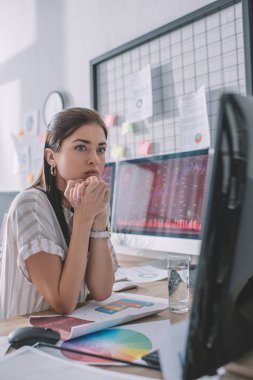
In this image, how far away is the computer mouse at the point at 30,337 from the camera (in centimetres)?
65

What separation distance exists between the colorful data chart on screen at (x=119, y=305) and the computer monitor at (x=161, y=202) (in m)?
0.40

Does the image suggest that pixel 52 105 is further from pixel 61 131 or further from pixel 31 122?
pixel 61 131

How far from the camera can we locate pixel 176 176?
4.78 ft

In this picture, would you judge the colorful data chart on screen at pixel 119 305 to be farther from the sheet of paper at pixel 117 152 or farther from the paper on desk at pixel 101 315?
the sheet of paper at pixel 117 152

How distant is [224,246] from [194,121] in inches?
47.7

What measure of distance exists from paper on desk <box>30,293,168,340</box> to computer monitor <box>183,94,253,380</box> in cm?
31

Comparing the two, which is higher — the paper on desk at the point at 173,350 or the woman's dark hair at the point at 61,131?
the woman's dark hair at the point at 61,131

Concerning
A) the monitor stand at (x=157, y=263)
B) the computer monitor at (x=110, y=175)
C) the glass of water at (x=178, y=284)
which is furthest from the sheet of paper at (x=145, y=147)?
the glass of water at (x=178, y=284)

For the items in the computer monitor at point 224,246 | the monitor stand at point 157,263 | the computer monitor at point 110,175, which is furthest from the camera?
the computer monitor at point 110,175

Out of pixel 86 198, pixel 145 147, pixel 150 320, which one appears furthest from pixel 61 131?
pixel 145 147

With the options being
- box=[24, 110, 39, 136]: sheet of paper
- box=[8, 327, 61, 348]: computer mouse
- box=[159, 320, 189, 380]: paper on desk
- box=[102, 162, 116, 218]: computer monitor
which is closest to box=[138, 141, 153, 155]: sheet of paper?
box=[102, 162, 116, 218]: computer monitor

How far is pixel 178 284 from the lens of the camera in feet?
3.08

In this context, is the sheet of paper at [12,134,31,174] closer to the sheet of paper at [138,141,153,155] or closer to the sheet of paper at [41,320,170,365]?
the sheet of paper at [138,141,153,155]

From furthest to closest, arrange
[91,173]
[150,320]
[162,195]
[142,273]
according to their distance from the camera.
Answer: [162,195]
[142,273]
[91,173]
[150,320]
